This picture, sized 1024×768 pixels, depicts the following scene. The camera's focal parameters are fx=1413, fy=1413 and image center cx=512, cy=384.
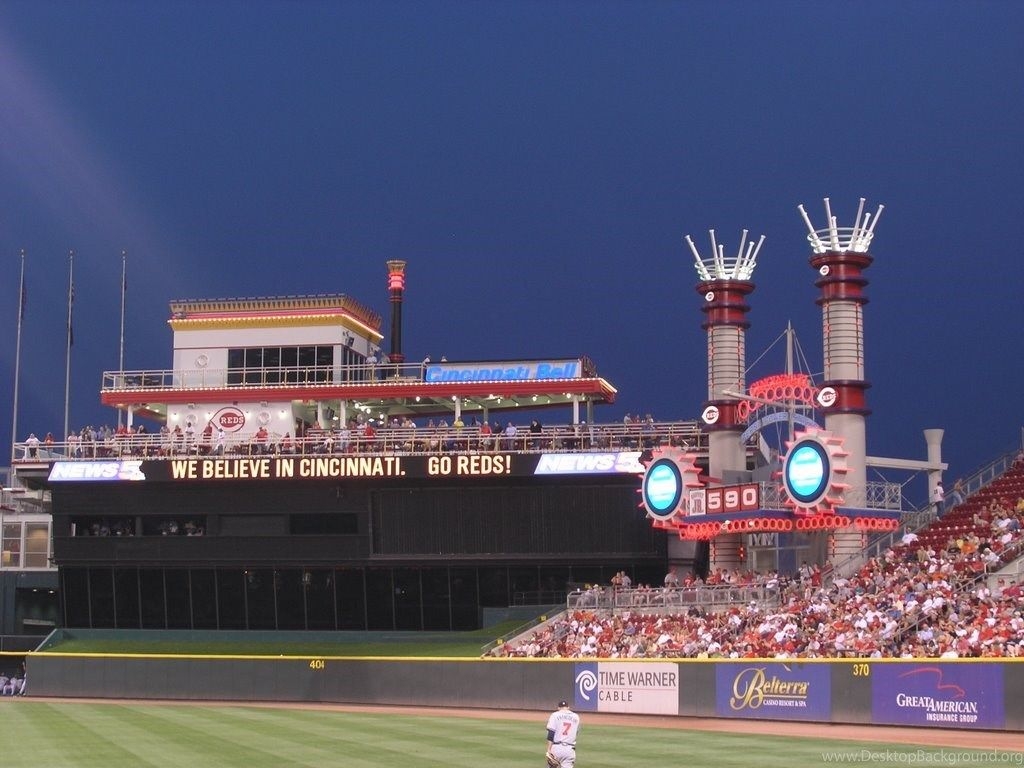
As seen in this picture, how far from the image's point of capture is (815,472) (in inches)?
1619

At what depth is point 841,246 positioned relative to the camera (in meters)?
43.8

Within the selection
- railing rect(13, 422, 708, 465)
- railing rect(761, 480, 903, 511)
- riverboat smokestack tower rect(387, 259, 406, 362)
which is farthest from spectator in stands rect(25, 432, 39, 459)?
railing rect(761, 480, 903, 511)

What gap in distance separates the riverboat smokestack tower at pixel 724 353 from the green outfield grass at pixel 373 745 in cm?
1295

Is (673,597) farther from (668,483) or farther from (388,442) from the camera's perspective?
(388,442)

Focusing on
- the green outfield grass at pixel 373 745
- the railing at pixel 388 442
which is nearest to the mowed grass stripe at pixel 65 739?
the green outfield grass at pixel 373 745

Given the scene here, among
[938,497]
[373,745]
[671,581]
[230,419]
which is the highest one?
[230,419]

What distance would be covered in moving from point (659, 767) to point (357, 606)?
2885 centimetres

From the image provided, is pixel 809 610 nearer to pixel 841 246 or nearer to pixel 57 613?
pixel 841 246

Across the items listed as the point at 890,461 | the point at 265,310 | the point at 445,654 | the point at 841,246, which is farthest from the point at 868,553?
the point at 265,310

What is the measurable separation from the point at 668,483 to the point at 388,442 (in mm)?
11142

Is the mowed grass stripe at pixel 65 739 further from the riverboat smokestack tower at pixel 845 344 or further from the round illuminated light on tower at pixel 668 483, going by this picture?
the riverboat smokestack tower at pixel 845 344

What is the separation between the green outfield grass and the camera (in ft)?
85.0

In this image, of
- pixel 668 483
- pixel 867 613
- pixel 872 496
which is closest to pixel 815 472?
pixel 872 496

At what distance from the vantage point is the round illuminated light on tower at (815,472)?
4075cm
